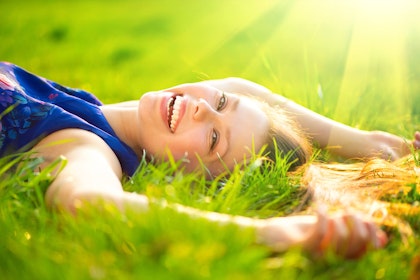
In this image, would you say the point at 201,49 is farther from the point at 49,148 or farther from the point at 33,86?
the point at 49,148

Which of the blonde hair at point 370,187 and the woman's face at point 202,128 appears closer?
the blonde hair at point 370,187

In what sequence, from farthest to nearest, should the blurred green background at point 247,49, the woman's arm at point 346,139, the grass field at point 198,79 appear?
1. the blurred green background at point 247,49
2. the woman's arm at point 346,139
3. the grass field at point 198,79

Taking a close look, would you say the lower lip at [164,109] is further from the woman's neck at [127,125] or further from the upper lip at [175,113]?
the woman's neck at [127,125]

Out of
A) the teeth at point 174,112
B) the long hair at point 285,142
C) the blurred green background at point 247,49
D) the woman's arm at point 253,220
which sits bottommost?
the blurred green background at point 247,49

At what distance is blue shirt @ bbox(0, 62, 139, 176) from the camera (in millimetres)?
2449

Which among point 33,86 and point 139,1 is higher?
point 33,86

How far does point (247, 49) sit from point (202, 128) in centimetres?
411

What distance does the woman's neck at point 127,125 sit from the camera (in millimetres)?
2799

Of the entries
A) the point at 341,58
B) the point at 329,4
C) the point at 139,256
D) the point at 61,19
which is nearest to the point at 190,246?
the point at 139,256

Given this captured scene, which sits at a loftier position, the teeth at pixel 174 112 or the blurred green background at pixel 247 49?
the teeth at pixel 174 112

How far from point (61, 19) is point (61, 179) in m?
6.51

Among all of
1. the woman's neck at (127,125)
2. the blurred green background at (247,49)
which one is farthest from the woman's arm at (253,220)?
the blurred green background at (247,49)

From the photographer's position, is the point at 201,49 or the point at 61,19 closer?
the point at 201,49

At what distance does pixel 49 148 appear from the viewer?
7.60 ft
